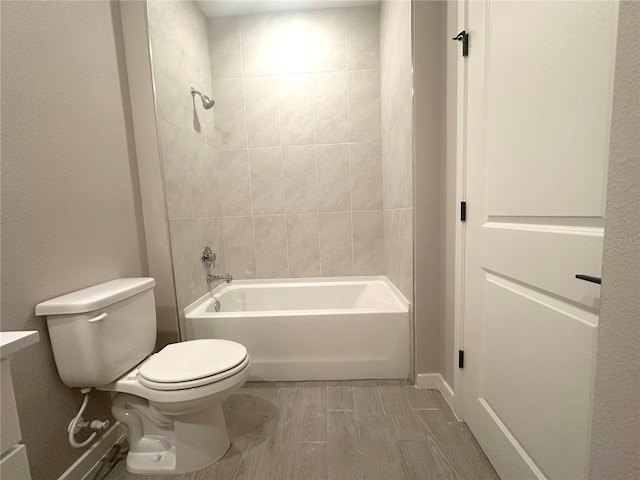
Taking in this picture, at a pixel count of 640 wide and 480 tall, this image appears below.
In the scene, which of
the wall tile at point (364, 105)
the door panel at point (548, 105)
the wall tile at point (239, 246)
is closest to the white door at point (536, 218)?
the door panel at point (548, 105)

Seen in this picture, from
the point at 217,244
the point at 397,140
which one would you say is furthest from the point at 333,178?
the point at 217,244

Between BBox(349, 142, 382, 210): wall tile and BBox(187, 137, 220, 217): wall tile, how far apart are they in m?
1.15

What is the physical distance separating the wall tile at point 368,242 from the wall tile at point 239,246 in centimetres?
91

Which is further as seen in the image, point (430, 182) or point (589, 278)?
point (430, 182)

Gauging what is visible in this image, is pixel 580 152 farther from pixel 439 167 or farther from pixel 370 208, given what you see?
pixel 370 208

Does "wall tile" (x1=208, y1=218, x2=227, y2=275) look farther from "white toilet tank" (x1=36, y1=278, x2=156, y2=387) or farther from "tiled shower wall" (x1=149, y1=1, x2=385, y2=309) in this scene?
"white toilet tank" (x1=36, y1=278, x2=156, y2=387)

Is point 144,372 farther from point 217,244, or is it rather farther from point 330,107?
point 330,107

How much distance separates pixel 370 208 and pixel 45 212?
80.5 inches

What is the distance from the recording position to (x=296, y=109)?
95.7 inches

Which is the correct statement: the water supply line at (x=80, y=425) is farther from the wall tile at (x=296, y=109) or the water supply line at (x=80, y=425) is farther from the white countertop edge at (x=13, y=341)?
the wall tile at (x=296, y=109)

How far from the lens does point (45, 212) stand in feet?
3.45

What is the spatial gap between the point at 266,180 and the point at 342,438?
193cm

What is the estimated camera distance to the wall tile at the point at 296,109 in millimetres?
2402

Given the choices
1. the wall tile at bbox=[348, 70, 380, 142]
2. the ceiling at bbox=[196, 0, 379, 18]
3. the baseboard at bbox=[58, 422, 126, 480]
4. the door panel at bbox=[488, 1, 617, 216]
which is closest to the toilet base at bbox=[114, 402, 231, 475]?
the baseboard at bbox=[58, 422, 126, 480]
